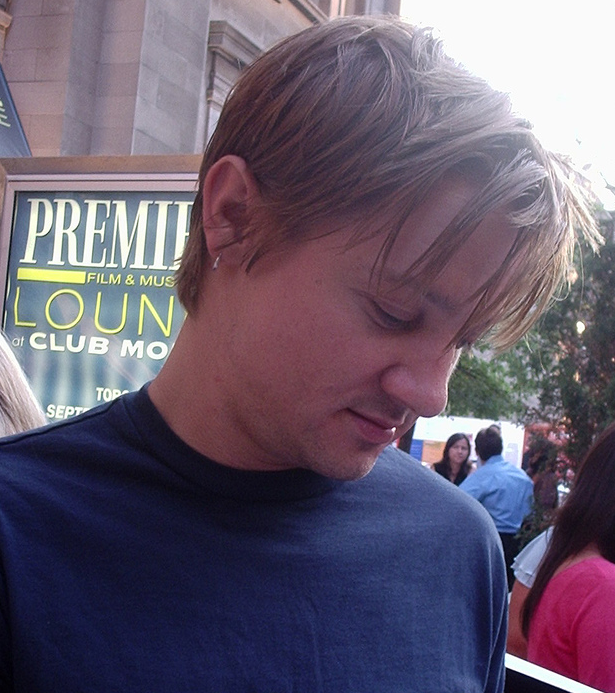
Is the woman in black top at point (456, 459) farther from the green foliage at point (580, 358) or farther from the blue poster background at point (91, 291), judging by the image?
the blue poster background at point (91, 291)

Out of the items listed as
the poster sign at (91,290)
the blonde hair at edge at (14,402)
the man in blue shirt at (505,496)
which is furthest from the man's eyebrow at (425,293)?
the man in blue shirt at (505,496)

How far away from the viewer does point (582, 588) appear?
264 centimetres

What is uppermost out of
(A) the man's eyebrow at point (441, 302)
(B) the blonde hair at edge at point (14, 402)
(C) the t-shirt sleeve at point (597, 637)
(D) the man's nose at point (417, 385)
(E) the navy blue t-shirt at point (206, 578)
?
(A) the man's eyebrow at point (441, 302)

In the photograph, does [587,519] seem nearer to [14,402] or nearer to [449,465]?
[14,402]

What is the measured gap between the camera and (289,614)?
1.09 m

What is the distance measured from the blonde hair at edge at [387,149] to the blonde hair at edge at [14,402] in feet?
4.80

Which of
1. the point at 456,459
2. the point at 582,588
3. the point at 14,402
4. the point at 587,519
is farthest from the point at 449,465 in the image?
the point at 14,402

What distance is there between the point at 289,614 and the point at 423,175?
56 cm

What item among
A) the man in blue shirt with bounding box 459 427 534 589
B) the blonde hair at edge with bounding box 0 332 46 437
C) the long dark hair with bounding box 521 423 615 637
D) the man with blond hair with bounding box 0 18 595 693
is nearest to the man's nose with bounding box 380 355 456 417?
the man with blond hair with bounding box 0 18 595 693

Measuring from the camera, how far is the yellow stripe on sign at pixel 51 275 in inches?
123

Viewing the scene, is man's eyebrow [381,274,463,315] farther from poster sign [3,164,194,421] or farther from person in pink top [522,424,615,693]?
poster sign [3,164,194,421]

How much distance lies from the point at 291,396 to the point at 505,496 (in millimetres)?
6328

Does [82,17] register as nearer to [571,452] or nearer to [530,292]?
[571,452]

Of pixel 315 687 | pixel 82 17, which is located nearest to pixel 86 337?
pixel 315 687
